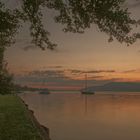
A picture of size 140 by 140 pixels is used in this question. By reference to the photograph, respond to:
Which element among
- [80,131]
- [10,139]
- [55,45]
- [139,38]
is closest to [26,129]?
[10,139]

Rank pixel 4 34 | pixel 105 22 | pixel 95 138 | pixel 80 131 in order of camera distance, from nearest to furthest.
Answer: pixel 105 22 → pixel 4 34 → pixel 95 138 → pixel 80 131

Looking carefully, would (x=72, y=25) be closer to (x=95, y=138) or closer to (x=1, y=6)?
(x=1, y=6)

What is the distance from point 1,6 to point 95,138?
76.5ft

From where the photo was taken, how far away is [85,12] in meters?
19.1

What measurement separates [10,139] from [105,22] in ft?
25.4

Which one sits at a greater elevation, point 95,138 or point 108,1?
point 108,1

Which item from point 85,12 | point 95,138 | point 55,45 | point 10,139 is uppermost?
point 85,12

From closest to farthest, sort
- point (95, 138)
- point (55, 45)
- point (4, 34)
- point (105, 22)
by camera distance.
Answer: point (105, 22)
point (55, 45)
point (4, 34)
point (95, 138)

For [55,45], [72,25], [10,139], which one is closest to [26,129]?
[10,139]

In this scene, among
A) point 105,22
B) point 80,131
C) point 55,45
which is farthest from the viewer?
point 80,131

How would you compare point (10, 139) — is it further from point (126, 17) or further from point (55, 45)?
point (126, 17)

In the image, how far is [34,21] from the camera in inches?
797

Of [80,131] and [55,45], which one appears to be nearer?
[55,45]

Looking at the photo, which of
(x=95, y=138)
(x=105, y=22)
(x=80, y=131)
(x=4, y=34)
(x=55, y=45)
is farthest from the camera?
(x=80, y=131)
